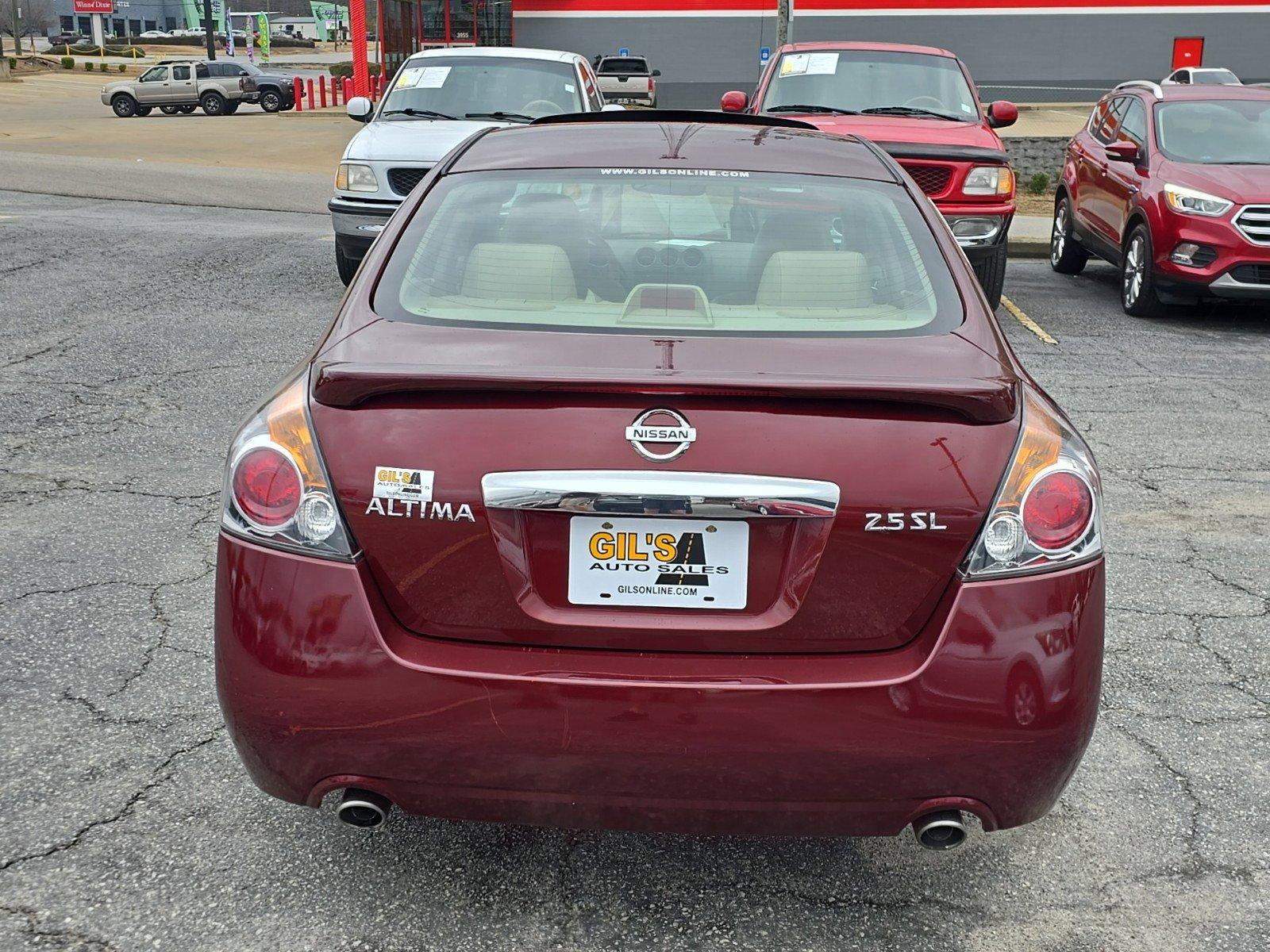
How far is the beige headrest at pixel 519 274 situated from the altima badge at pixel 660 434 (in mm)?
636

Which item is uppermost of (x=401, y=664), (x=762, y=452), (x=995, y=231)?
(x=762, y=452)

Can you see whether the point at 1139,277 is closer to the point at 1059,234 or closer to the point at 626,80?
the point at 1059,234

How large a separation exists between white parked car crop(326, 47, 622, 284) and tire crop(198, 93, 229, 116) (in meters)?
30.7

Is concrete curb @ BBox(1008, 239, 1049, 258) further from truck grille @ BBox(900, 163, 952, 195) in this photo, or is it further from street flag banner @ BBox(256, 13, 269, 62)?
street flag banner @ BBox(256, 13, 269, 62)

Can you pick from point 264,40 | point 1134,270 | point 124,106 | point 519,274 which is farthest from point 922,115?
point 264,40

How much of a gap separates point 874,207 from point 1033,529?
117cm

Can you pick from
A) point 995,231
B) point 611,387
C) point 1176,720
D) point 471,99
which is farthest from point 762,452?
point 471,99

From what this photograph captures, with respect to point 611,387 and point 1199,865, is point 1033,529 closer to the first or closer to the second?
point 611,387

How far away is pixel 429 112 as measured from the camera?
35.7ft

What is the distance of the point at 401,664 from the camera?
8.05 ft

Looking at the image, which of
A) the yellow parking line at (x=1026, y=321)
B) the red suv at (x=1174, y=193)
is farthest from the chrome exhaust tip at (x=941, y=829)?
the red suv at (x=1174, y=193)

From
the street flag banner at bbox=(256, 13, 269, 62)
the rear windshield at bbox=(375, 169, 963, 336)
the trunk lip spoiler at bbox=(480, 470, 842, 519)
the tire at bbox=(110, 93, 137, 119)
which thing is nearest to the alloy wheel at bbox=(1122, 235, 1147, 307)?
the rear windshield at bbox=(375, 169, 963, 336)

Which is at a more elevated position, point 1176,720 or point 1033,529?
point 1033,529

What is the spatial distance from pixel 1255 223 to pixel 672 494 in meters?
8.60
